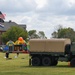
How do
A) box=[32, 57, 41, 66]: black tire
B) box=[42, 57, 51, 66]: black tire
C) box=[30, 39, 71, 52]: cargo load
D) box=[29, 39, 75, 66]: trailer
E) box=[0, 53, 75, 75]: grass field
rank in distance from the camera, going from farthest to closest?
box=[32, 57, 41, 66]: black tire
box=[42, 57, 51, 66]: black tire
box=[30, 39, 71, 52]: cargo load
box=[29, 39, 75, 66]: trailer
box=[0, 53, 75, 75]: grass field

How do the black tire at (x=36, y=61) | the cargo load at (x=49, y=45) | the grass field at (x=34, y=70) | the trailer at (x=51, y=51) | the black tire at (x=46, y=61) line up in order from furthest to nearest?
the black tire at (x=36, y=61), the black tire at (x=46, y=61), the cargo load at (x=49, y=45), the trailer at (x=51, y=51), the grass field at (x=34, y=70)

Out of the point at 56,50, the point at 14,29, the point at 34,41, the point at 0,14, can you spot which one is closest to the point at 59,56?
the point at 56,50

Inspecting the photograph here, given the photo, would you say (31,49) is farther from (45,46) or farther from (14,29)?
(14,29)

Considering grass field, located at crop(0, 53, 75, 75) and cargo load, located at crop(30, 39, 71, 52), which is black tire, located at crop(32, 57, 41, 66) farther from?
grass field, located at crop(0, 53, 75, 75)

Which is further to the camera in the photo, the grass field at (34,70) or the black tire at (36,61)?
the black tire at (36,61)

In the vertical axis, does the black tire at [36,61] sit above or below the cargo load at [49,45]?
below

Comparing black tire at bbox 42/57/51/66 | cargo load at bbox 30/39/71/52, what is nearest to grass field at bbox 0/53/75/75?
black tire at bbox 42/57/51/66

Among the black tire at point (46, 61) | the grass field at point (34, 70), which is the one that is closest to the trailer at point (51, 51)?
the black tire at point (46, 61)

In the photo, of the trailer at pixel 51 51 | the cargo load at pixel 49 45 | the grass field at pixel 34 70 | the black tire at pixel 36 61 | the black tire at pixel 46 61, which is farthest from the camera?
the black tire at pixel 36 61

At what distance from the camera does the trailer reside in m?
37.8

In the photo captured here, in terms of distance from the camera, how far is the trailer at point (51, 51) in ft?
124

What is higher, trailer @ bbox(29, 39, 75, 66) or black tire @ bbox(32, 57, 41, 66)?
trailer @ bbox(29, 39, 75, 66)

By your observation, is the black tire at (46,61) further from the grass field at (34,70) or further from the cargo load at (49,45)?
the grass field at (34,70)

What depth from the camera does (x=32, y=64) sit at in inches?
1554
